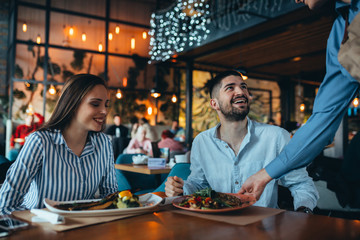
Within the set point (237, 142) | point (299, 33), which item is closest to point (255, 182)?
point (237, 142)

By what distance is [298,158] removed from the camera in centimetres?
144

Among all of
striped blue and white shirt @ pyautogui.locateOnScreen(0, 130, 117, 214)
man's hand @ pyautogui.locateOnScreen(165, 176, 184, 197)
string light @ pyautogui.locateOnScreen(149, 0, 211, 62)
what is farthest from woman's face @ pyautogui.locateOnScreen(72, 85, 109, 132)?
string light @ pyautogui.locateOnScreen(149, 0, 211, 62)

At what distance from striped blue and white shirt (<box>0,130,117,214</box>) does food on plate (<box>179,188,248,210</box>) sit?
67 centimetres

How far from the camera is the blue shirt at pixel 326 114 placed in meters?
1.30

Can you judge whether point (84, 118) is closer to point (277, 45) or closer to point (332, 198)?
point (332, 198)

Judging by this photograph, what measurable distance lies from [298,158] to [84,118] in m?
1.17

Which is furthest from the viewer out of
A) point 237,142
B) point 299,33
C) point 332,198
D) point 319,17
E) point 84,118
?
point 299,33

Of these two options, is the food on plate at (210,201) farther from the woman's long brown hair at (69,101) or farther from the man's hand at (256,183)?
the woman's long brown hair at (69,101)

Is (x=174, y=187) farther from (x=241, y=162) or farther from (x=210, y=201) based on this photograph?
(x=241, y=162)

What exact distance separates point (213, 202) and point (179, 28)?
7701 mm

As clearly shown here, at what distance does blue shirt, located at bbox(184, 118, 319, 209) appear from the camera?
1.86 m

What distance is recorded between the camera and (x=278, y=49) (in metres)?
8.06

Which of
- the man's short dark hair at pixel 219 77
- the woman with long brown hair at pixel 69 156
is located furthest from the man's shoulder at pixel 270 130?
the woman with long brown hair at pixel 69 156

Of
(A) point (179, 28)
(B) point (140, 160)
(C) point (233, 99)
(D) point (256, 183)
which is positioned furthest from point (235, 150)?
(A) point (179, 28)
